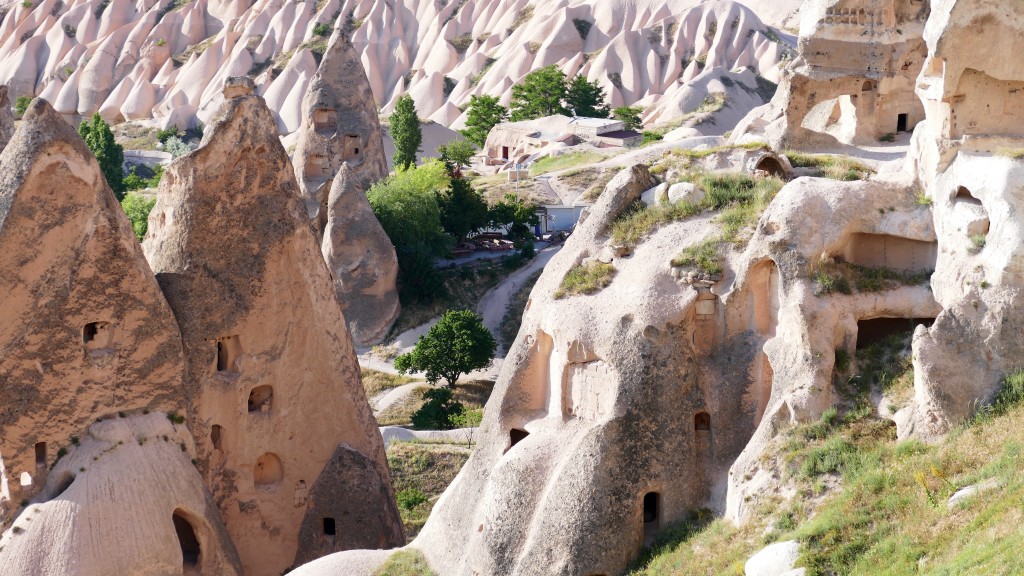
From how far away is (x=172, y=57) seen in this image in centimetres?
10975

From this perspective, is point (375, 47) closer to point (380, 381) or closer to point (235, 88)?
point (380, 381)

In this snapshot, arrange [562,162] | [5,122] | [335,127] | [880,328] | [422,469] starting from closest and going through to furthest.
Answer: [880,328]
[5,122]
[422,469]
[335,127]
[562,162]

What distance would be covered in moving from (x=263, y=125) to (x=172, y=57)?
290 feet

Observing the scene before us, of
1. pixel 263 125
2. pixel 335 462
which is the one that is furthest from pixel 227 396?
pixel 263 125

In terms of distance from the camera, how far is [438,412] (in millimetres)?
42094

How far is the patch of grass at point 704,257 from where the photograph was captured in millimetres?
21891

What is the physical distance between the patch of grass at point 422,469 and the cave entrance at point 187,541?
344 inches

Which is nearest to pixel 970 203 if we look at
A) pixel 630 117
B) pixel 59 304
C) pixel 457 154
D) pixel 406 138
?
pixel 59 304

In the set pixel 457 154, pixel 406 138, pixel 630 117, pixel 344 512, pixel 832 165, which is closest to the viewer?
pixel 832 165

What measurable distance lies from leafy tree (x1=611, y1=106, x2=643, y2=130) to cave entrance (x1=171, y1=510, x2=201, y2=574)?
53.8 meters

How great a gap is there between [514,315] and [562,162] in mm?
17519

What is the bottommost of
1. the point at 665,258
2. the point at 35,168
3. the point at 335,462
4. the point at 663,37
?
the point at 335,462

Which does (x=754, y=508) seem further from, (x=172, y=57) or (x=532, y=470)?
(x=172, y=57)

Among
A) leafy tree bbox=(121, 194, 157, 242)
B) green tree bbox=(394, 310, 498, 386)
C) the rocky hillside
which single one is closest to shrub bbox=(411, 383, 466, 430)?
green tree bbox=(394, 310, 498, 386)
